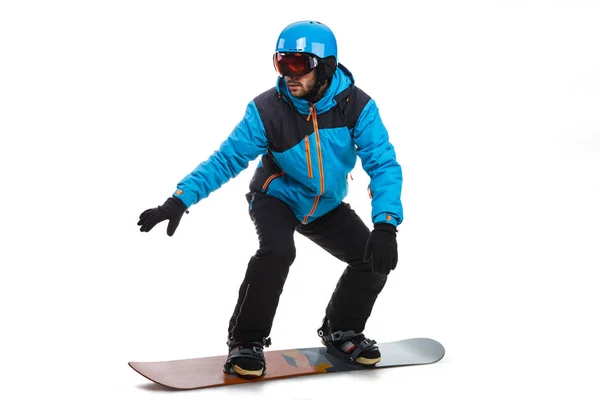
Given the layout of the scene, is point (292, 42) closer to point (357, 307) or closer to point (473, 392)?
point (357, 307)

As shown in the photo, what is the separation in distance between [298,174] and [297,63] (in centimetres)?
49

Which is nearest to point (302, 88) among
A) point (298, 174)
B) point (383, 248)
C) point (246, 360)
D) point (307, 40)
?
point (307, 40)

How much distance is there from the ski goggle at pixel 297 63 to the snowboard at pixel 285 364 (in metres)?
1.30

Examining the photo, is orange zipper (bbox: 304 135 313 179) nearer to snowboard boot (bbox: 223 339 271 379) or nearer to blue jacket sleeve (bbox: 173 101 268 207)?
blue jacket sleeve (bbox: 173 101 268 207)

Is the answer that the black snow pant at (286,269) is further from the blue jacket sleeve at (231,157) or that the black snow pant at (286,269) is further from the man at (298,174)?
the blue jacket sleeve at (231,157)

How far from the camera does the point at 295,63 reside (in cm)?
394

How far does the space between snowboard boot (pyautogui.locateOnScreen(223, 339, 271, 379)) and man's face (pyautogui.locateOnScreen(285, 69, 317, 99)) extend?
1.09 meters

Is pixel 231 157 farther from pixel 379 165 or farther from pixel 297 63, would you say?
pixel 379 165

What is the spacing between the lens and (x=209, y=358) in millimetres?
4230

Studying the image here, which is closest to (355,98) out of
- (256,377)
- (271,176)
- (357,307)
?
(271,176)

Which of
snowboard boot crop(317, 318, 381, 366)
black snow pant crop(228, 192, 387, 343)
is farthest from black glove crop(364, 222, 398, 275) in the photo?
snowboard boot crop(317, 318, 381, 366)

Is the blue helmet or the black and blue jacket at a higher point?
the blue helmet

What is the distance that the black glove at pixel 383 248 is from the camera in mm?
3820

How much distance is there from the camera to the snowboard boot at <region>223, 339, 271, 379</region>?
397 cm
